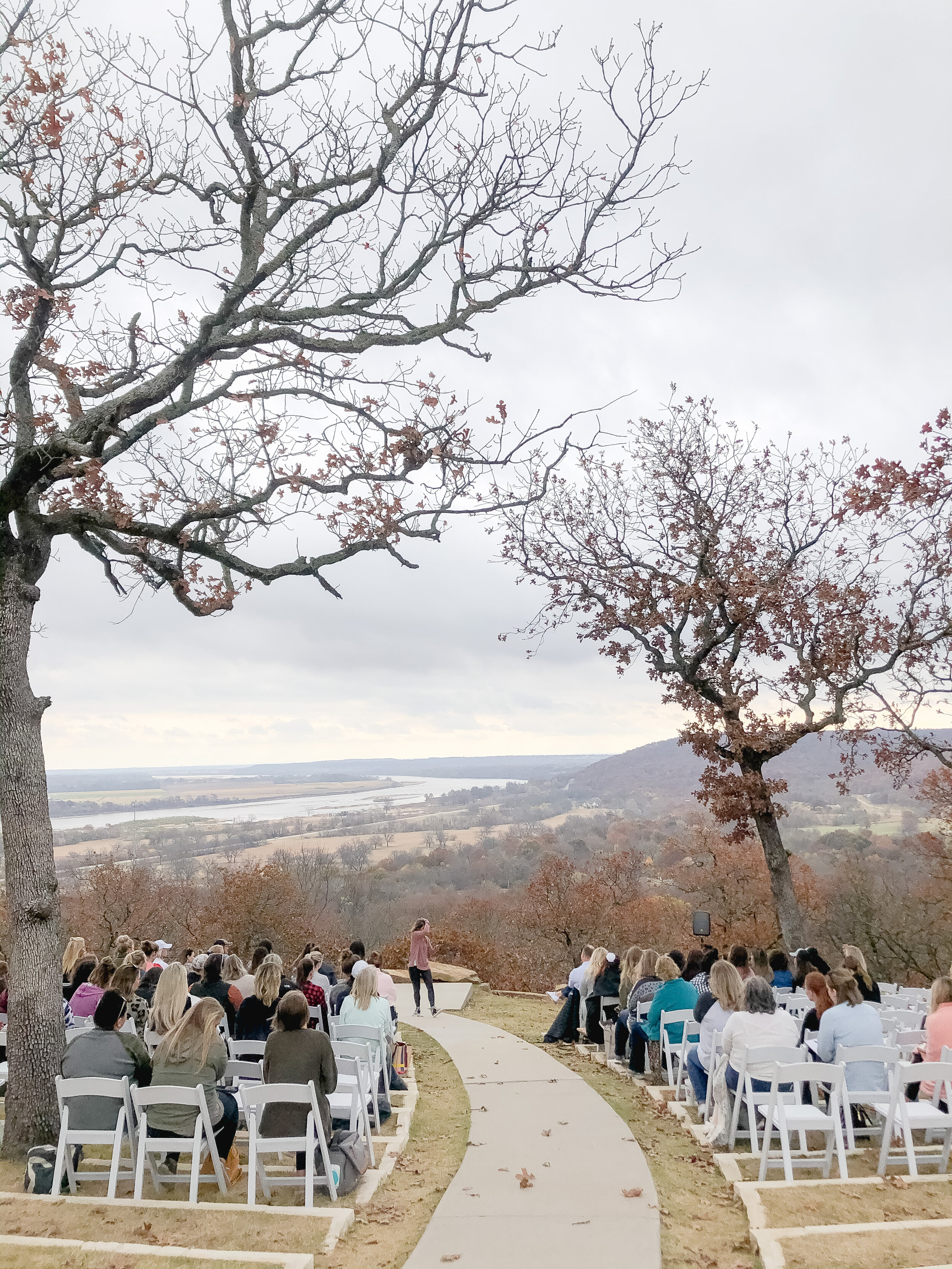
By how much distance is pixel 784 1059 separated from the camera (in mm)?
6016

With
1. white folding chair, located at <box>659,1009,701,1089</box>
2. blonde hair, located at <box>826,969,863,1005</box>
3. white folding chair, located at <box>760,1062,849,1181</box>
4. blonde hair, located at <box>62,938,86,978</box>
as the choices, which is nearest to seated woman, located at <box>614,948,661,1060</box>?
white folding chair, located at <box>659,1009,701,1089</box>

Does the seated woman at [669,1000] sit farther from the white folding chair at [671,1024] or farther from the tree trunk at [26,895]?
the tree trunk at [26,895]

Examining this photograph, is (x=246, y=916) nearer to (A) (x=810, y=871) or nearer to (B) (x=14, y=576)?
(A) (x=810, y=871)

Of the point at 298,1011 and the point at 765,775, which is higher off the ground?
the point at 765,775

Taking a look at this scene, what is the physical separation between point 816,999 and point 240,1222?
4.99 meters

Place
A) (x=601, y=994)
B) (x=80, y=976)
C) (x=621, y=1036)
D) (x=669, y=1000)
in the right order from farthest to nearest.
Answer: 1. (x=601, y=994)
2. (x=621, y=1036)
3. (x=80, y=976)
4. (x=669, y=1000)

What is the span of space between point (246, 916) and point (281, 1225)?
30.2 metres

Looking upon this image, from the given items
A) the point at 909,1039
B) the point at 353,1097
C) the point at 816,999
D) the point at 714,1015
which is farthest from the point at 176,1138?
the point at 909,1039

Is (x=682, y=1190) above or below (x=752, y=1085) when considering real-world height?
below

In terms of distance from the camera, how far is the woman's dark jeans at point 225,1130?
5.71m

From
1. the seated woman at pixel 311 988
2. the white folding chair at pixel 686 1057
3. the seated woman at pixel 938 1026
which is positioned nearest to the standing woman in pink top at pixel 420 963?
the seated woman at pixel 311 988

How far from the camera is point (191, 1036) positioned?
574 centimetres

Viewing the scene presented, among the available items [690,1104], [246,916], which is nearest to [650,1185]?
[690,1104]

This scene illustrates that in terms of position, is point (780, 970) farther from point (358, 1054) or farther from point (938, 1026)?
point (358, 1054)
